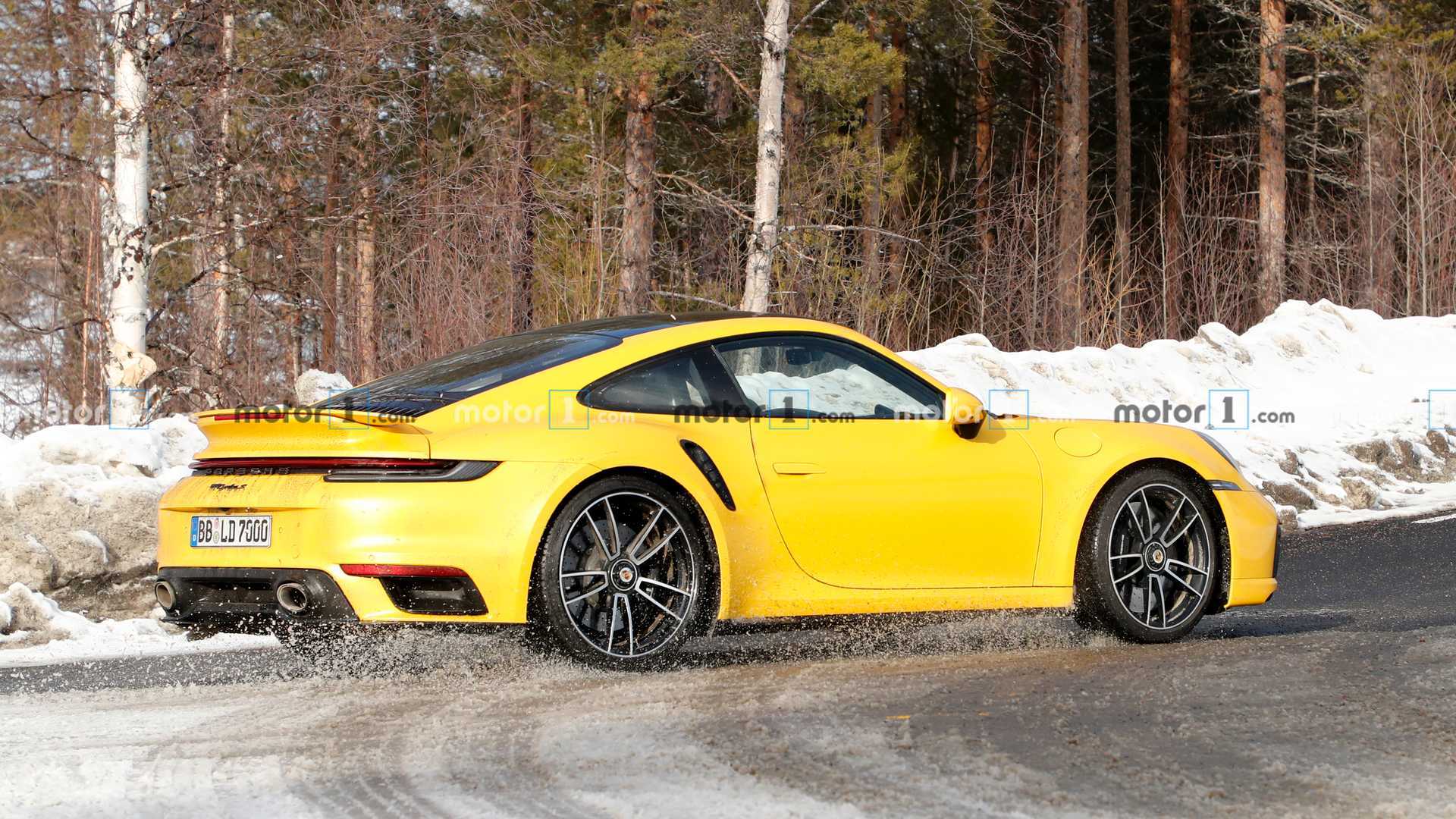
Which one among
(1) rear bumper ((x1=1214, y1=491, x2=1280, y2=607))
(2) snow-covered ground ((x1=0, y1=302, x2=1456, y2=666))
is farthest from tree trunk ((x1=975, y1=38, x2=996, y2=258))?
(1) rear bumper ((x1=1214, y1=491, x2=1280, y2=607))

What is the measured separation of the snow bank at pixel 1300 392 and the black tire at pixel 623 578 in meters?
7.67

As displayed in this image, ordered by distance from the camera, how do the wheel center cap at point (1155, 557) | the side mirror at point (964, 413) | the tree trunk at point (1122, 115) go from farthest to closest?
the tree trunk at point (1122, 115)
the wheel center cap at point (1155, 557)
the side mirror at point (964, 413)

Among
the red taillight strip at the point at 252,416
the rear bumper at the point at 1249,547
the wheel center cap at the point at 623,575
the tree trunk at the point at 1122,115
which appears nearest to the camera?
the wheel center cap at the point at 623,575

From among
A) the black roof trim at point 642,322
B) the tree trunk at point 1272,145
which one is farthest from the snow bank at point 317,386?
the tree trunk at point 1272,145

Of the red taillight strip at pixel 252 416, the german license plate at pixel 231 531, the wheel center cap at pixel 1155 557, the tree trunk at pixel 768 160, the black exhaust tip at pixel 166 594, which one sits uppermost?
the tree trunk at pixel 768 160

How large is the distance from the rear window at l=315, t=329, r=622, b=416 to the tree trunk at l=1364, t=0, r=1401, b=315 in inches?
854

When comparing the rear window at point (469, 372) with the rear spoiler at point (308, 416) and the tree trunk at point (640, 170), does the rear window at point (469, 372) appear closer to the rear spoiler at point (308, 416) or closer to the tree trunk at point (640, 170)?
the rear spoiler at point (308, 416)

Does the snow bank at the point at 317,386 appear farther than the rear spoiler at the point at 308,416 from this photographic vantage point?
Yes

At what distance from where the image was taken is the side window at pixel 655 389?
5.71 m

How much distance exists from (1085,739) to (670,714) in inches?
47.8

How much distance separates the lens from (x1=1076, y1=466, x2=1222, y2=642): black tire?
6496mm

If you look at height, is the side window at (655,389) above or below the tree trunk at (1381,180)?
below

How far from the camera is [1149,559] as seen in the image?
6613 mm

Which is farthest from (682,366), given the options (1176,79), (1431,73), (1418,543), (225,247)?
(1176,79)
